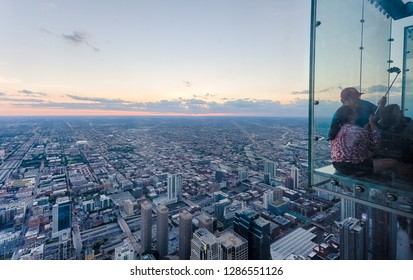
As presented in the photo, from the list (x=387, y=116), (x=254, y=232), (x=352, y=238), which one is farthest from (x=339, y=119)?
(x=254, y=232)

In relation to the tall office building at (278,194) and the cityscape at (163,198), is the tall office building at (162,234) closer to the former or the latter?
the cityscape at (163,198)

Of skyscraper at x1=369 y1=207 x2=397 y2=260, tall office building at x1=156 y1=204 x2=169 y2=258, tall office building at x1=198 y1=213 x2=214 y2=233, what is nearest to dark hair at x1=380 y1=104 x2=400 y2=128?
skyscraper at x1=369 y1=207 x2=397 y2=260

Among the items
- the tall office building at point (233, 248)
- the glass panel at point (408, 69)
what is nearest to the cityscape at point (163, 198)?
the tall office building at point (233, 248)

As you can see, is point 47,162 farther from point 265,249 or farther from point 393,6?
point 393,6

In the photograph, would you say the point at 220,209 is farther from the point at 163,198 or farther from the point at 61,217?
the point at 61,217

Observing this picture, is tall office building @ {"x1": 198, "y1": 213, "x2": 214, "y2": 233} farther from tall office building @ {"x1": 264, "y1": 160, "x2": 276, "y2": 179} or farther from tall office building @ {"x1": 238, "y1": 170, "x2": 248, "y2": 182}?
tall office building @ {"x1": 264, "y1": 160, "x2": 276, "y2": 179}
